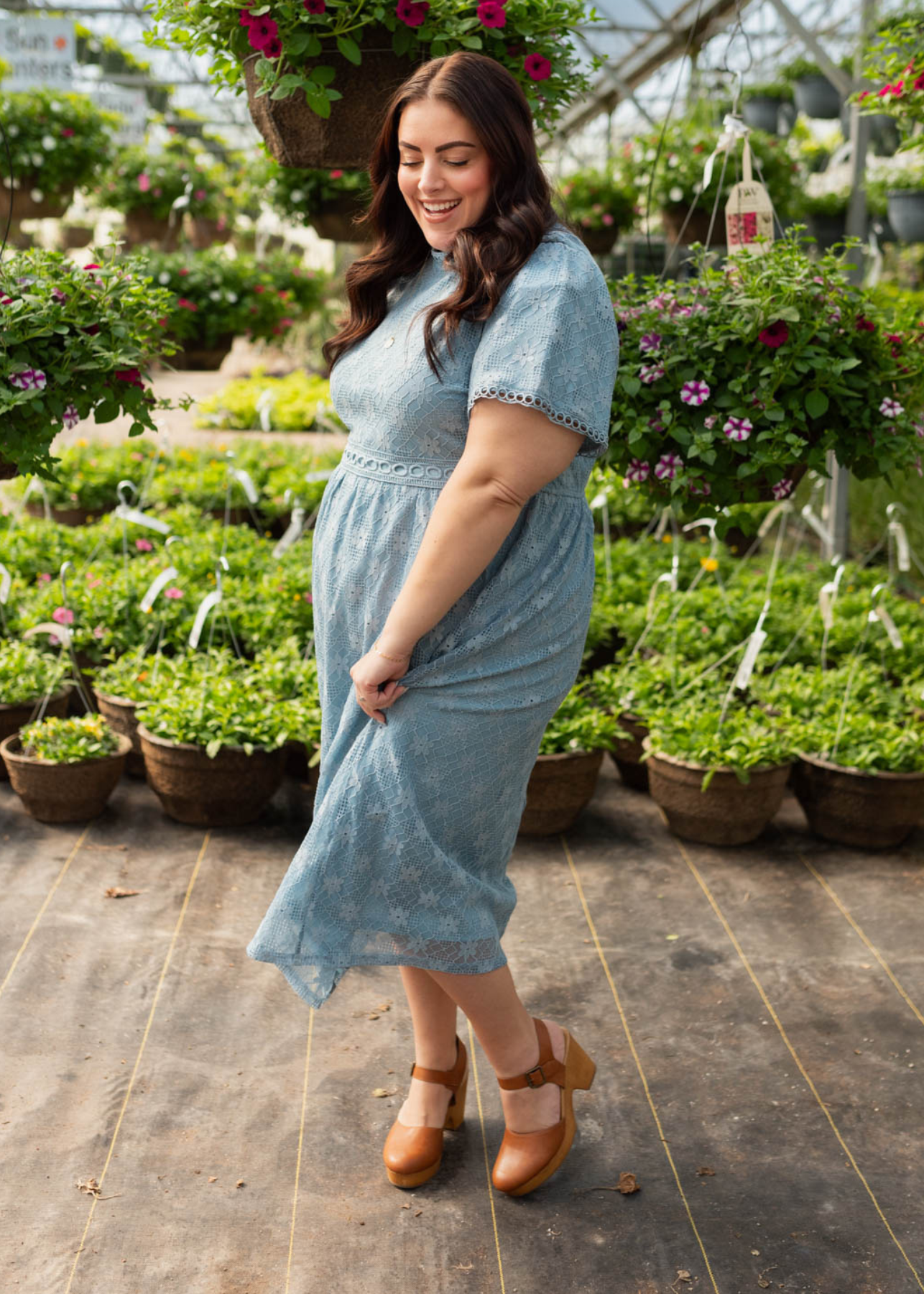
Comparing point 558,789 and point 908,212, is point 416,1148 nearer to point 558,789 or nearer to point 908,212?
point 558,789

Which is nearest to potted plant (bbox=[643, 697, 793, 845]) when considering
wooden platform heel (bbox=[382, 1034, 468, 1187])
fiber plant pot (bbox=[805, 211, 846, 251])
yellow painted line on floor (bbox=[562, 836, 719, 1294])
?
yellow painted line on floor (bbox=[562, 836, 719, 1294])

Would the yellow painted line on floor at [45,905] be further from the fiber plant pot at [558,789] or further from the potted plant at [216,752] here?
the fiber plant pot at [558,789]

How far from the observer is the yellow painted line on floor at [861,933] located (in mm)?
2281

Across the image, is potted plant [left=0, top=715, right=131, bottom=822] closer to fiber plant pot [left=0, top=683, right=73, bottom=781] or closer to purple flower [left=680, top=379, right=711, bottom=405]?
fiber plant pot [left=0, top=683, right=73, bottom=781]

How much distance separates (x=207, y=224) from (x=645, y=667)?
4.49 m

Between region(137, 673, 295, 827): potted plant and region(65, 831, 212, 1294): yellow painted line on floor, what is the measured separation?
9cm

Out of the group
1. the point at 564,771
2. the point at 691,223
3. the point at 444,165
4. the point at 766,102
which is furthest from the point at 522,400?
the point at 766,102

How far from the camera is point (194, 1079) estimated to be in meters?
1.99

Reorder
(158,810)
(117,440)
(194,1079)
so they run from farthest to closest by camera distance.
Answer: (117,440), (158,810), (194,1079)

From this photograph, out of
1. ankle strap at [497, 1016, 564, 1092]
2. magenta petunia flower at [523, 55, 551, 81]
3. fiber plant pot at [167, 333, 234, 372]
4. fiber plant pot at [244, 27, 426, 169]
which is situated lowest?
ankle strap at [497, 1016, 564, 1092]

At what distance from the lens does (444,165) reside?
147 cm

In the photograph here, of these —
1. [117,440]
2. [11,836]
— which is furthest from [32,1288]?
[117,440]

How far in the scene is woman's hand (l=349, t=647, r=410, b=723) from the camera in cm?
153

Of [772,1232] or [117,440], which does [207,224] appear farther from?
[772,1232]
